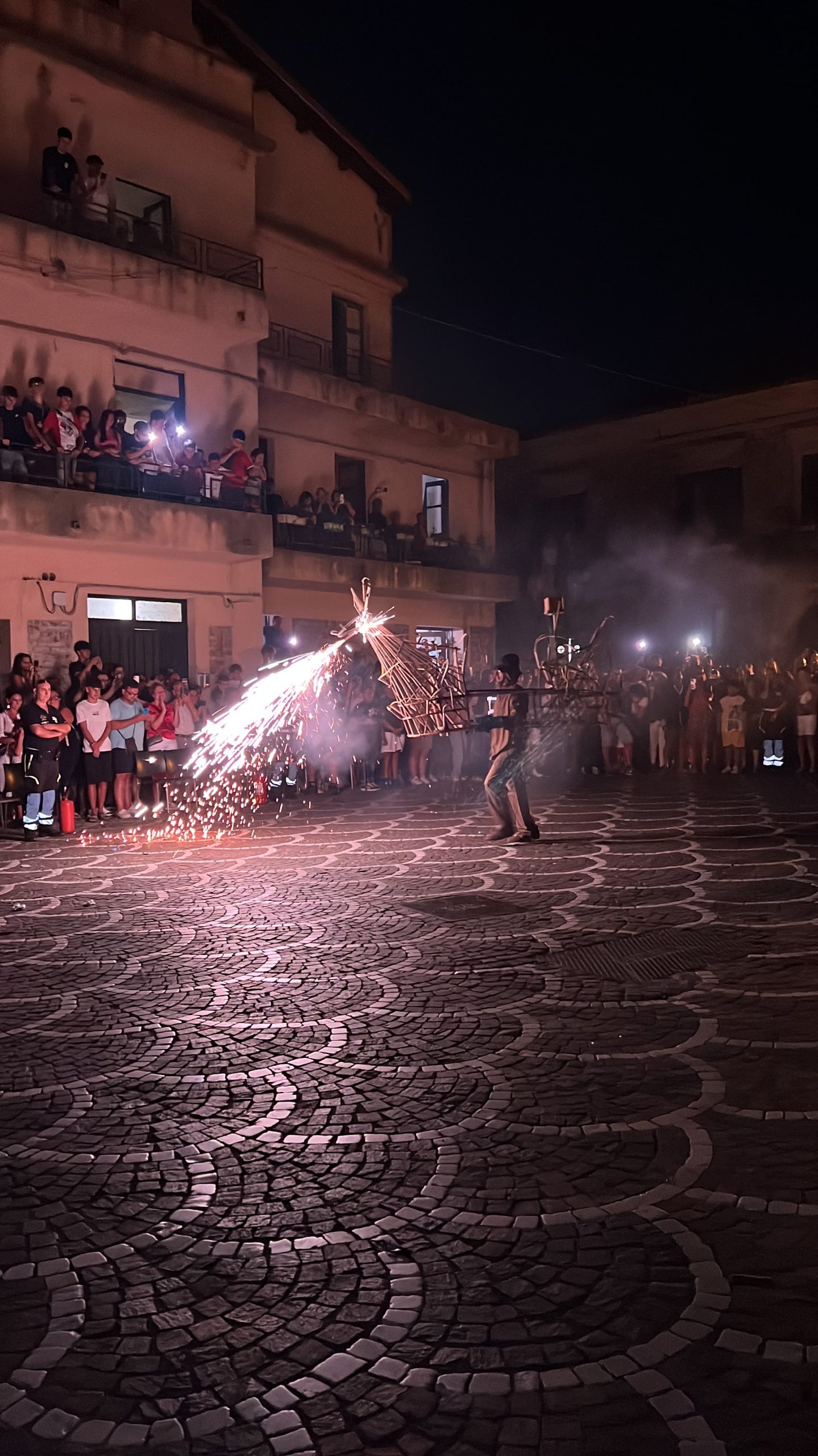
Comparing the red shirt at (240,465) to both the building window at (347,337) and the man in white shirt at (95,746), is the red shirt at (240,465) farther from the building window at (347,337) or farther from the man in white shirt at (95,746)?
the building window at (347,337)

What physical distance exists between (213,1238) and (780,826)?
1023 cm

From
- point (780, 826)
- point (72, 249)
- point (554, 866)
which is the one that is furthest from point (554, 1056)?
point (72, 249)

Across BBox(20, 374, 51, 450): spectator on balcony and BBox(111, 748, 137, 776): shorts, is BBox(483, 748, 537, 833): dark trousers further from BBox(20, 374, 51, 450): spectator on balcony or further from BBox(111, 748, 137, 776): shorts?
BBox(20, 374, 51, 450): spectator on balcony

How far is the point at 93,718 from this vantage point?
14531 millimetres

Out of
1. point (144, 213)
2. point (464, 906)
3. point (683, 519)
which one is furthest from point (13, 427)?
point (683, 519)

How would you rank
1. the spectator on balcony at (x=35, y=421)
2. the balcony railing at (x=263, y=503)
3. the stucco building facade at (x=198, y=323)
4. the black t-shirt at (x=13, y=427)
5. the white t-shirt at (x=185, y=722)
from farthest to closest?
the stucco building facade at (x=198, y=323)
the balcony railing at (x=263, y=503)
the spectator on balcony at (x=35, y=421)
the black t-shirt at (x=13, y=427)
the white t-shirt at (x=185, y=722)

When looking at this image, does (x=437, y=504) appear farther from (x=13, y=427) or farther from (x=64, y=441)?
(x=13, y=427)

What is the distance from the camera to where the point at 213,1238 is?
11.7ft

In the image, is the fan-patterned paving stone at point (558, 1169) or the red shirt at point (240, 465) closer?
the fan-patterned paving stone at point (558, 1169)

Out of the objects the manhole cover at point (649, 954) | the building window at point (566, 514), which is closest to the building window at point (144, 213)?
the building window at point (566, 514)

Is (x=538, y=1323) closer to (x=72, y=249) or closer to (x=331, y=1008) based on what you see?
(x=331, y=1008)

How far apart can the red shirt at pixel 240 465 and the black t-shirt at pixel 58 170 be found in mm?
4888

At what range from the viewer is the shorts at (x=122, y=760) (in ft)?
48.9

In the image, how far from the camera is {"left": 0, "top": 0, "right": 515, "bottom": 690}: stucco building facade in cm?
1761
